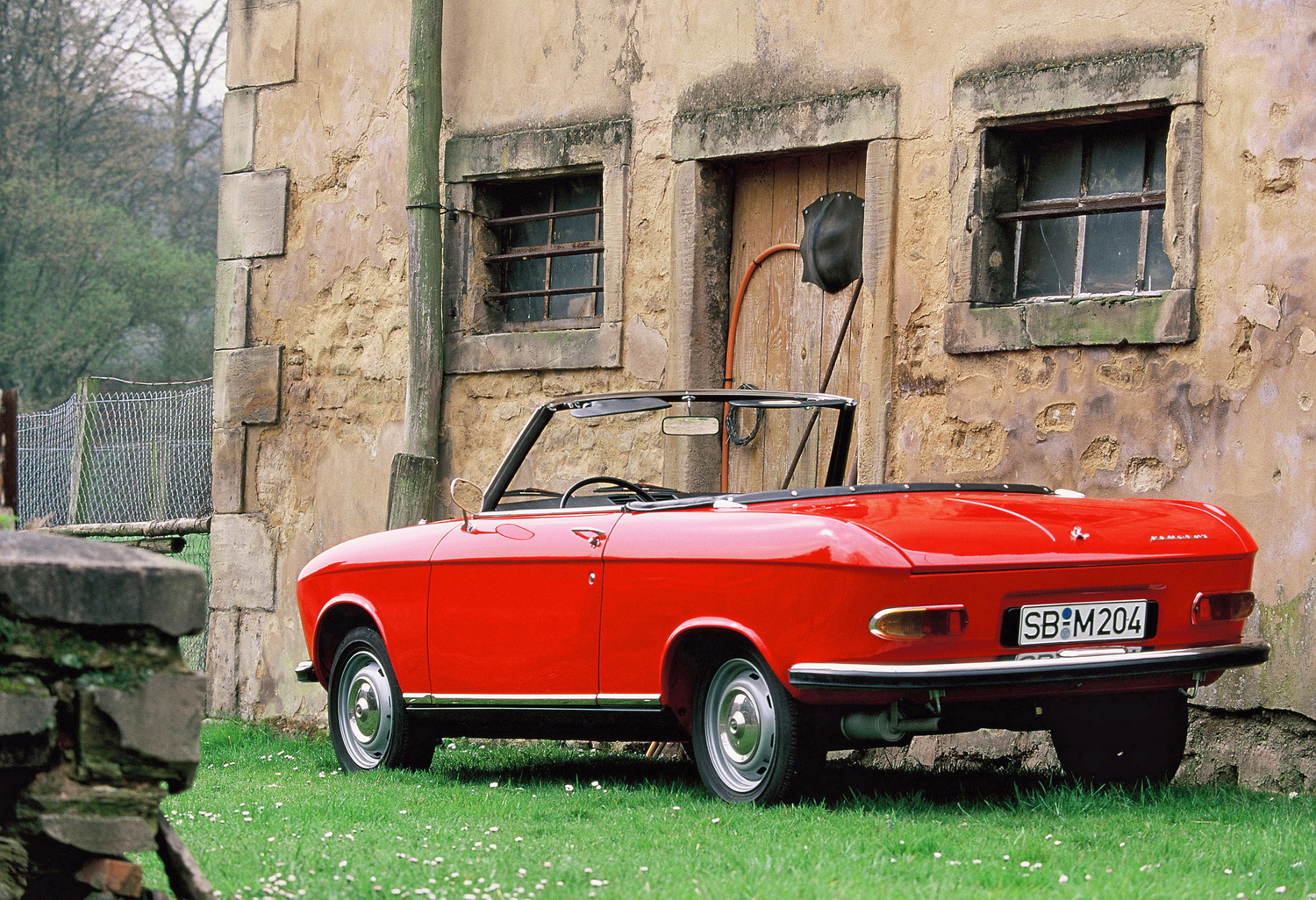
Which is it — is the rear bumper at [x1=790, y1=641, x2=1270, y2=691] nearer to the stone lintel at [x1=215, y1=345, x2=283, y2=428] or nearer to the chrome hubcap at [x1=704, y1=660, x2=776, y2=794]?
the chrome hubcap at [x1=704, y1=660, x2=776, y2=794]

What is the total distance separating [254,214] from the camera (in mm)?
→ 10641

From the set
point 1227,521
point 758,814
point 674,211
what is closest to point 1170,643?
point 1227,521

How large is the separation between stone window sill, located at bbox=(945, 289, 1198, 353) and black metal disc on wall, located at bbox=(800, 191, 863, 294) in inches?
28.4

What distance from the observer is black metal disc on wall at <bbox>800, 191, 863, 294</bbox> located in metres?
8.34

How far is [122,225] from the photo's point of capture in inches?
1356

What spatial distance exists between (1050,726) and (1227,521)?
87cm

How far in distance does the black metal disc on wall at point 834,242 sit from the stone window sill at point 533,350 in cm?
113

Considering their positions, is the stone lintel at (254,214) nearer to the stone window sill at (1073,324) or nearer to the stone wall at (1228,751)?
the stone window sill at (1073,324)

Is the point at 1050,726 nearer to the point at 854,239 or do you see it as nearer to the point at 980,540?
the point at 980,540

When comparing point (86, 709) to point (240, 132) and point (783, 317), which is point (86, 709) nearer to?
point (783, 317)

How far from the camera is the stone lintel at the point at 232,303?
10.6m

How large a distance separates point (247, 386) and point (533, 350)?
2204 millimetres

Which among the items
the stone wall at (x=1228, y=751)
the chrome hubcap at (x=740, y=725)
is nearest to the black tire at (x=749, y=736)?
the chrome hubcap at (x=740, y=725)

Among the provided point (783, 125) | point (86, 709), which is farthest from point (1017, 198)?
point (86, 709)
